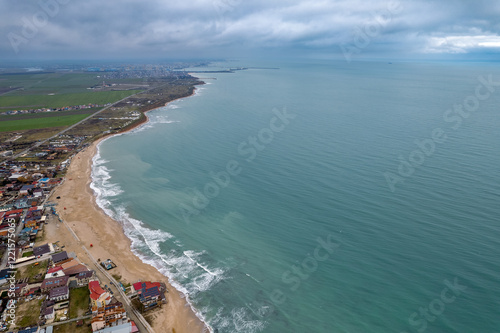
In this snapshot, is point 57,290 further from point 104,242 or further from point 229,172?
point 229,172

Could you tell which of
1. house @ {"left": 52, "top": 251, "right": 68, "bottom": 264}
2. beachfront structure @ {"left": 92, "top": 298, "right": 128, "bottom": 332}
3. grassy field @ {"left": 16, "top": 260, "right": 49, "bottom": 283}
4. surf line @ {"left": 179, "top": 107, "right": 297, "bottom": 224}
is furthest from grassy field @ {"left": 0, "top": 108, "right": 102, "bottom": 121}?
beachfront structure @ {"left": 92, "top": 298, "right": 128, "bottom": 332}

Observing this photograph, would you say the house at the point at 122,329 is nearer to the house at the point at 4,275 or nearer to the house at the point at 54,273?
the house at the point at 54,273

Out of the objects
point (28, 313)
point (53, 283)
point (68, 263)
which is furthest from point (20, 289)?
point (68, 263)

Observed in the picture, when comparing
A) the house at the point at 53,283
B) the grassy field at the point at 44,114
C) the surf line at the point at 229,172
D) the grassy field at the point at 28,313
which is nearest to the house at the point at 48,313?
the grassy field at the point at 28,313

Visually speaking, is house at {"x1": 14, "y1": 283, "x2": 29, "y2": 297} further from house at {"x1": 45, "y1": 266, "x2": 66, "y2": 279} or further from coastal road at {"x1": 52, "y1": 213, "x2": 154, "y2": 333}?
coastal road at {"x1": 52, "y1": 213, "x2": 154, "y2": 333}

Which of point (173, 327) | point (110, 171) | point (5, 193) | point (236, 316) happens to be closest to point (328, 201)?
point (236, 316)

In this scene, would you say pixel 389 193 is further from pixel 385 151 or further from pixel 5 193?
pixel 5 193
